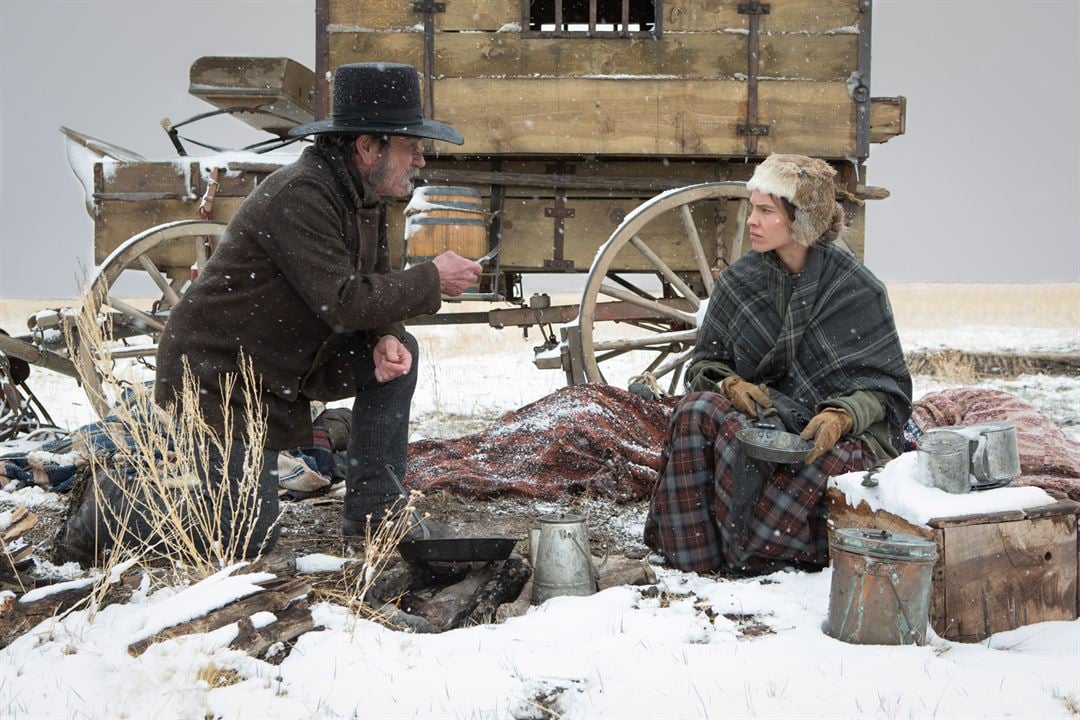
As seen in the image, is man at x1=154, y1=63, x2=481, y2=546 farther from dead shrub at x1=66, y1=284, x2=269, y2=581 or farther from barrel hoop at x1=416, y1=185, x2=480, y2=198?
barrel hoop at x1=416, y1=185, x2=480, y2=198

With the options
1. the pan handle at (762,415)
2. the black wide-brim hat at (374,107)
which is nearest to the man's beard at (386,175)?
the black wide-brim hat at (374,107)

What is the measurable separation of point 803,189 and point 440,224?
89.8 inches

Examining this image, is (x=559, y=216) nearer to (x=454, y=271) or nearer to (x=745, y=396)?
(x=454, y=271)

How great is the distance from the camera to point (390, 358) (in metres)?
3.32

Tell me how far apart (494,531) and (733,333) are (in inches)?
47.8

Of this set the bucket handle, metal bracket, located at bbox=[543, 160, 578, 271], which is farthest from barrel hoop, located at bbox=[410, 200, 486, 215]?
the bucket handle

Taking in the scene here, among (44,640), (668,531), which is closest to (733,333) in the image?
(668,531)

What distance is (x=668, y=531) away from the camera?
334cm

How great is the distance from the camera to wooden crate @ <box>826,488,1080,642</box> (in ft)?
8.57

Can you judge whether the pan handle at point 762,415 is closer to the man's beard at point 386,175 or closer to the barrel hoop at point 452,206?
the man's beard at point 386,175

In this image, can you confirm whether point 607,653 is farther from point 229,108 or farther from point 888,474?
point 229,108

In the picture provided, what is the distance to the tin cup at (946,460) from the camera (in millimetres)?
2686

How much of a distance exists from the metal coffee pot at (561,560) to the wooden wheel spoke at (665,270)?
9.19 feet

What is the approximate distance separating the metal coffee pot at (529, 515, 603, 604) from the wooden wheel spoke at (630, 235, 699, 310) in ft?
9.19
